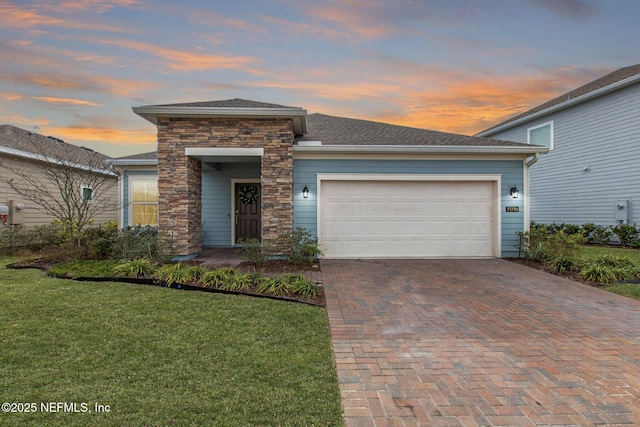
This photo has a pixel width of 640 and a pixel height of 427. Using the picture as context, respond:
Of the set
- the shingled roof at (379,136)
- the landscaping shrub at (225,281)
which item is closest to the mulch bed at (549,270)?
the shingled roof at (379,136)

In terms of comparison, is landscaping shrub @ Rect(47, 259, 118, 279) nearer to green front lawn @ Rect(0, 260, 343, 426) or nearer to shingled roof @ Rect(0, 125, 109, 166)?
green front lawn @ Rect(0, 260, 343, 426)

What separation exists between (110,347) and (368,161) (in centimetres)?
715

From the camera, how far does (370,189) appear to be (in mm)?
9180

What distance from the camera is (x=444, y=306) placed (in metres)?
4.88

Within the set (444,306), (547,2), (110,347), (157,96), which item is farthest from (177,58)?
(547,2)

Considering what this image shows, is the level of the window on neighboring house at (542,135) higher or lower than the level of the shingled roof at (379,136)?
higher

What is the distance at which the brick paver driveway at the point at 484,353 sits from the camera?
7.82 ft

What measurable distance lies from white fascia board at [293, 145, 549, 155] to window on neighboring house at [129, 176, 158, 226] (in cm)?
521

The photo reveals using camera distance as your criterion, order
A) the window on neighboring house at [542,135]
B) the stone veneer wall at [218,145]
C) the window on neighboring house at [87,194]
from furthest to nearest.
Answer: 1. the window on neighboring house at [542,135]
2. the window on neighboring house at [87,194]
3. the stone veneer wall at [218,145]

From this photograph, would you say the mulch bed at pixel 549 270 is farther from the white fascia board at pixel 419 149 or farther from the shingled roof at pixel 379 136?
the shingled roof at pixel 379 136

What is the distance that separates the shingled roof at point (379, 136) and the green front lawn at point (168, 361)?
568 cm

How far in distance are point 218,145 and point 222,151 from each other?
0.18 metres

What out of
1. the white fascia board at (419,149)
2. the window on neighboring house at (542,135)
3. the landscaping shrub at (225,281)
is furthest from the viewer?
the window on neighboring house at (542,135)

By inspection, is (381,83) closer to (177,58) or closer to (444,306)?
(177,58)
